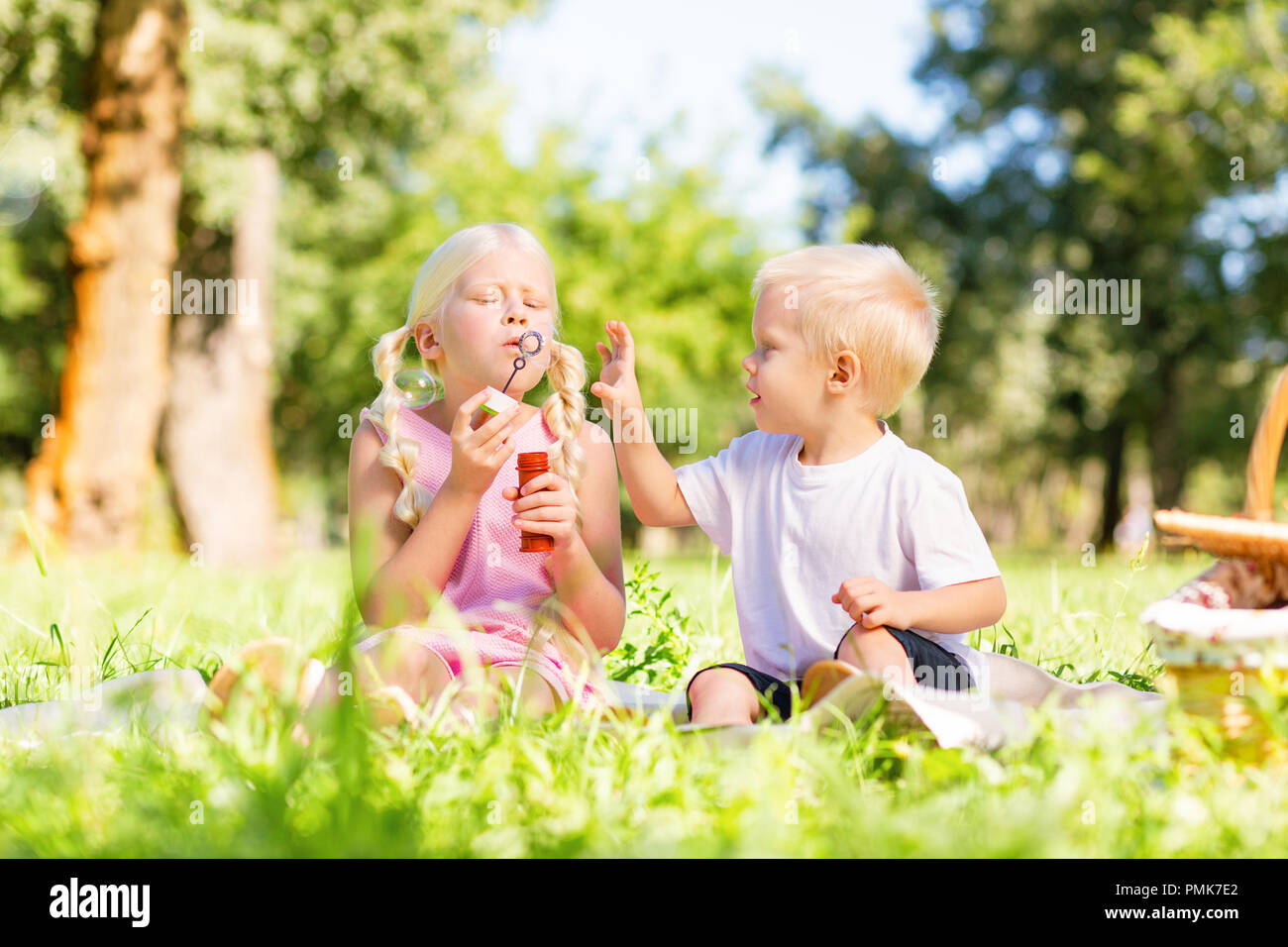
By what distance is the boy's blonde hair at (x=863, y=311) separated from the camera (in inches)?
106

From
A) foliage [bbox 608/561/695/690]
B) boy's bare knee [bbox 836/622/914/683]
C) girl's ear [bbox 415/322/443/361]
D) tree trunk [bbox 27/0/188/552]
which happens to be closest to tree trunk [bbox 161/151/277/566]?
tree trunk [bbox 27/0/188/552]

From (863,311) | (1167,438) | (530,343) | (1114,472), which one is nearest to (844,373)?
(863,311)

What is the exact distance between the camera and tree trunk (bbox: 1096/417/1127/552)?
924 inches

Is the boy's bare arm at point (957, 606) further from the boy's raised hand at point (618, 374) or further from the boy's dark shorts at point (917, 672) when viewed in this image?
the boy's raised hand at point (618, 374)

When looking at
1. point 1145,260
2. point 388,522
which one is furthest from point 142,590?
point 1145,260

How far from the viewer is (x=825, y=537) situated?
266cm

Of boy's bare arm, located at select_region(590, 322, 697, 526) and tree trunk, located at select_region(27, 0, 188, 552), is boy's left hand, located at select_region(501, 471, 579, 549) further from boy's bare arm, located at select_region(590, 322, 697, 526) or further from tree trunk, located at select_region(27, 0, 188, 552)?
tree trunk, located at select_region(27, 0, 188, 552)

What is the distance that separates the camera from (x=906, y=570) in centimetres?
262

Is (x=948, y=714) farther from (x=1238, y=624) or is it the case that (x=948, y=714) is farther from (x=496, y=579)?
(x=496, y=579)

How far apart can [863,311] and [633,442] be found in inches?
23.3

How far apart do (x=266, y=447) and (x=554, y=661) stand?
1278 centimetres

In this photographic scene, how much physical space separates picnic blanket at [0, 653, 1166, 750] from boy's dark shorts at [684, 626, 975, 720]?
2.7 inches

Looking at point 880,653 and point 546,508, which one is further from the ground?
point 546,508

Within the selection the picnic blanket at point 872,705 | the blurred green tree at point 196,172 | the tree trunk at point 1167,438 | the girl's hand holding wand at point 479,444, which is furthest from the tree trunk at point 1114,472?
the girl's hand holding wand at point 479,444
